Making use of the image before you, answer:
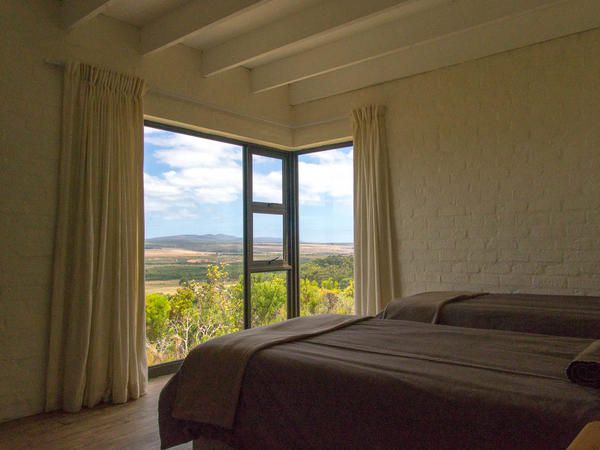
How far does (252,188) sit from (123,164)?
5.36 feet

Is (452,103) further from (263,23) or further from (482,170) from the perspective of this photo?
(263,23)

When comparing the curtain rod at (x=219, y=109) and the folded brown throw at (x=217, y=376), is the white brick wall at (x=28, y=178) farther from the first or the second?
→ the folded brown throw at (x=217, y=376)

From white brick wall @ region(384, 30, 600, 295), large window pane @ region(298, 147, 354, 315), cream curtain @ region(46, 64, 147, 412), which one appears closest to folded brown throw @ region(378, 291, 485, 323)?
white brick wall @ region(384, 30, 600, 295)

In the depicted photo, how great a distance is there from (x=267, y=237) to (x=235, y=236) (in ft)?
1.46

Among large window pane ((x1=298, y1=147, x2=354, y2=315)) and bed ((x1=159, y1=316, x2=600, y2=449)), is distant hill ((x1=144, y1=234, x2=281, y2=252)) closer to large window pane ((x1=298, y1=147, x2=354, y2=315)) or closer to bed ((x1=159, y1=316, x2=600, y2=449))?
large window pane ((x1=298, y1=147, x2=354, y2=315))

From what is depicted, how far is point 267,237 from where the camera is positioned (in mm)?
4961

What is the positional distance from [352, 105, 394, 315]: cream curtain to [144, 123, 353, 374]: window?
0.45 m

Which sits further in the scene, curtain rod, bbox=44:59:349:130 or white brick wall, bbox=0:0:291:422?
curtain rod, bbox=44:59:349:130

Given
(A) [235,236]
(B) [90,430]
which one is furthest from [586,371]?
(A) [235,236]

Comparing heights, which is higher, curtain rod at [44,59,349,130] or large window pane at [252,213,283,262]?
A: curtain rod at [44,59,349,130]

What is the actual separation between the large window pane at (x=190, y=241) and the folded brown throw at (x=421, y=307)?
1.92 m

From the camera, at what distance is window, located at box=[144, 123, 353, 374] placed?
3.97 meters

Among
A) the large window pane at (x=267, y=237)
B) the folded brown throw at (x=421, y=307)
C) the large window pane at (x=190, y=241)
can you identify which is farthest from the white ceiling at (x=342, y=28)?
the folded brown throw at (x=421, y=307)

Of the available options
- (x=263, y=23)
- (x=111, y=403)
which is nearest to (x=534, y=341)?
(x=111, y=403)
